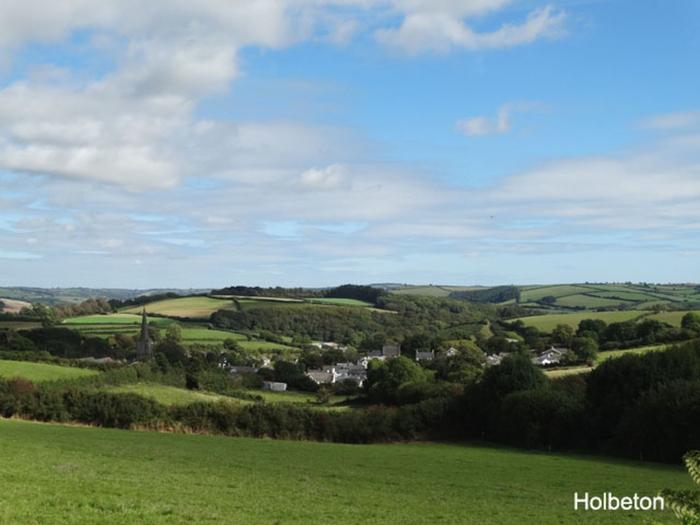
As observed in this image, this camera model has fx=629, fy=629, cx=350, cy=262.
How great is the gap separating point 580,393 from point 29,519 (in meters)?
47.7

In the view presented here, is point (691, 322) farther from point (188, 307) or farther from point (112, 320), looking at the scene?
point (188, 307)

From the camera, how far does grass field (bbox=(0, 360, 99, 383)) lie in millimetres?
68531

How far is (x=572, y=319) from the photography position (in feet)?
448

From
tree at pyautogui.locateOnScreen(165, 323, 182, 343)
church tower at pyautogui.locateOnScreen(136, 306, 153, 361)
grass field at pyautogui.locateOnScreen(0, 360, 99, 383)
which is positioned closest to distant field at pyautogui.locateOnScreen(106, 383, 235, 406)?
grass field at pyautogui.locateOnScreen(0, 360, 99, 383)

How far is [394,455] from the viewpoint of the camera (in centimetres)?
3653

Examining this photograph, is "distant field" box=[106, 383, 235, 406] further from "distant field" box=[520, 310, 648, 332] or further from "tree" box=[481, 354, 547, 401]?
"distant field" box=[520, 310, 648, 332]

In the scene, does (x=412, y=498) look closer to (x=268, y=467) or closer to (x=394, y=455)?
(x=268, y=467)

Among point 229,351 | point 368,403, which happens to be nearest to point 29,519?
point 368,403

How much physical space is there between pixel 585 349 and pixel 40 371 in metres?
73.6

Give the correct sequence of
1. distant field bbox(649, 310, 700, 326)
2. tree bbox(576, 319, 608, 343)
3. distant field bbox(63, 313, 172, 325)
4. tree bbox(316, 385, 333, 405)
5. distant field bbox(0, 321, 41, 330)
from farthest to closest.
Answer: distant field bbox(63, 313, 172, 325), distant field bbox(0, 321, 41, 330), tree bbox(576, 319, 608, 343), distant field bbox(649, 310, 700, 326), tree bbox(316, 385, 333, 405)

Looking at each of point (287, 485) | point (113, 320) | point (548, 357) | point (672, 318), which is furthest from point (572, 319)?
point (287, 485)

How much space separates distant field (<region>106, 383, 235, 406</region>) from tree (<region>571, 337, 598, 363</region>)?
5026 cm

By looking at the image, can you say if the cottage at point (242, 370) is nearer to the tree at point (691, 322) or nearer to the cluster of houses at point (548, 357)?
the cluster of houses at point (548, 357)

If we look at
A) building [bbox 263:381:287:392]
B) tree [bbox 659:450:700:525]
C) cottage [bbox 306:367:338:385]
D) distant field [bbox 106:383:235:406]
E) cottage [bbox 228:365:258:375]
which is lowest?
cottage [bbox 306:367:338:385]
